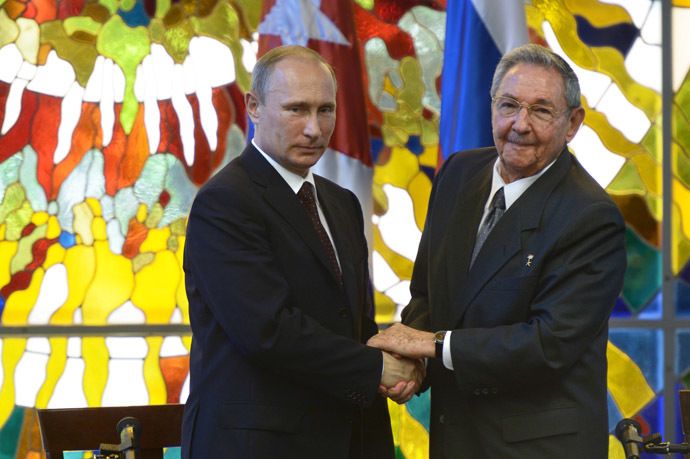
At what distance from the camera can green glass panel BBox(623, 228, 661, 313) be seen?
17.2ft

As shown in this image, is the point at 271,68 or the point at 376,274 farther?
the point at 376,274

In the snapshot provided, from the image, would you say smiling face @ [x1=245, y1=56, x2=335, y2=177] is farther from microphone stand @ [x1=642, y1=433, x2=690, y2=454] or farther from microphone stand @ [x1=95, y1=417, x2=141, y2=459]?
microphone stand @ [x1=642, y1=433, x2=690, y2=454]

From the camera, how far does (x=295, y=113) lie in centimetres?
288

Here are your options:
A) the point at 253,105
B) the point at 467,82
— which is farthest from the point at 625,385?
the point at 253,105

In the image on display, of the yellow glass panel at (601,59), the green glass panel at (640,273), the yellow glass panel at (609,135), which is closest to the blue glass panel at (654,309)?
the green glass panel at (640,273)

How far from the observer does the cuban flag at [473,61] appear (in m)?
4.42

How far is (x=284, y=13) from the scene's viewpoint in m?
4.52

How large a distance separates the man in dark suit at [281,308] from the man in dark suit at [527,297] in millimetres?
194

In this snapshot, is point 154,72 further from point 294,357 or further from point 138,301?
point 294,357

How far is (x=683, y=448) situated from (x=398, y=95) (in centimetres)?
280

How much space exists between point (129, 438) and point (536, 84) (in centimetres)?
131

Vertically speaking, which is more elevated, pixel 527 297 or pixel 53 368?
pixel 527 297

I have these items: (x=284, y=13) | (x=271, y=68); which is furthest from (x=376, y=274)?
(x=271, y=68)

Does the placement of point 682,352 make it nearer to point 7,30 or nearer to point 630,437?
point 630,437
